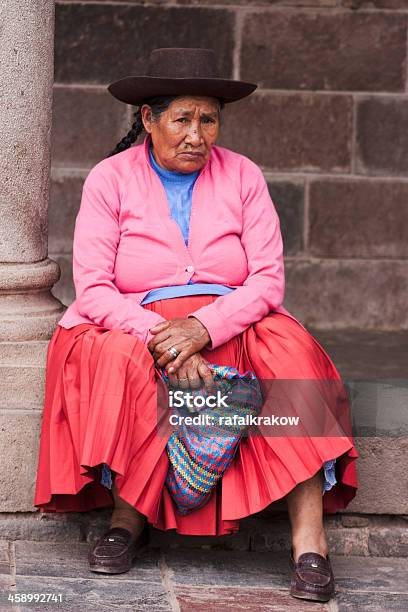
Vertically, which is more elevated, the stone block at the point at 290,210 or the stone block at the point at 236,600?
the stone block at the point at 290,210

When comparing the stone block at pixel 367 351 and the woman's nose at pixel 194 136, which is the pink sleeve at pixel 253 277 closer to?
the woman's nose at pixel 194 136

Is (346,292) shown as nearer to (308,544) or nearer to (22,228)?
(22,228)

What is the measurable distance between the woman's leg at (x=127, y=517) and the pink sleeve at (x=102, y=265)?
0.56 metres

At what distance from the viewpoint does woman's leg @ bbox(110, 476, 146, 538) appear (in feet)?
14.2

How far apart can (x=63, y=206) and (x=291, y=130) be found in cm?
123

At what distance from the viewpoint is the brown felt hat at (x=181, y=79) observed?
4359 mm

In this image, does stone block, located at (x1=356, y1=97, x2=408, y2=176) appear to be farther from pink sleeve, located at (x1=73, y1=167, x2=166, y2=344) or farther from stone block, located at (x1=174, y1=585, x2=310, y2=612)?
stone block, located at (x1=174, y1=585, x2=310, y2=612)

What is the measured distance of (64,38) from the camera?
654 centimetres

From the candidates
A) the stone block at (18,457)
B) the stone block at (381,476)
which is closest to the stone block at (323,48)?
the stone block at (381,476)

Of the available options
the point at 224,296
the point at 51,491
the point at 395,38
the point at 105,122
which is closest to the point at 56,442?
the point at 51,491

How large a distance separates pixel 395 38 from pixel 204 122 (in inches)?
95.6

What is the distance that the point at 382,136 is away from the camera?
6.66m

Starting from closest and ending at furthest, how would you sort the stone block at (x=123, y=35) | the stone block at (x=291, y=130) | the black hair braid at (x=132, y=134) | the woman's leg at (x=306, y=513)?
the woman's leg at (x=306, y=513) < the black hair braid at (x=132, y=134) < the stone block at (x=123, y=35) < the stone block at (x=291, y=130)

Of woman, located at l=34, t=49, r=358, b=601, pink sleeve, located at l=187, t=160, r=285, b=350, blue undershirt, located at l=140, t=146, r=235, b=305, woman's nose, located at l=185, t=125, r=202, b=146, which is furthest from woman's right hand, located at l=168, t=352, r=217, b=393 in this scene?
woman's nose, located at l=185, t=125, r=202, b=146
